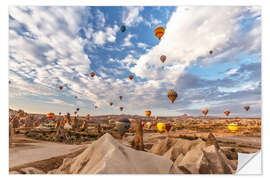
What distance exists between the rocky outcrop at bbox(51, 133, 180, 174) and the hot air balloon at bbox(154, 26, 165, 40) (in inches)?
184

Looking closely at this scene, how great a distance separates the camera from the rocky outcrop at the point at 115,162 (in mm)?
3367

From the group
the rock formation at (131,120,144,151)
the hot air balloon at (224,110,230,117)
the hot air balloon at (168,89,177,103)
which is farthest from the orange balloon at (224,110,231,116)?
the rock formation at (131,120,144,151)

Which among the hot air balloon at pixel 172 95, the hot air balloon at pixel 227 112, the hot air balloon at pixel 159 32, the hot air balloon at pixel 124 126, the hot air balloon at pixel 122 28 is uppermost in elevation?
the hot air balloon at pixel 122 28

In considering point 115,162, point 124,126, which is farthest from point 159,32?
point 124,126

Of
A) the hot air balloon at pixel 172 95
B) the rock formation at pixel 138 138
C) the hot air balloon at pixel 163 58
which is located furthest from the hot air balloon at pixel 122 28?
the rock formation at pixel 138 138

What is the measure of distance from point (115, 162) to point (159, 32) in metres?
5.37

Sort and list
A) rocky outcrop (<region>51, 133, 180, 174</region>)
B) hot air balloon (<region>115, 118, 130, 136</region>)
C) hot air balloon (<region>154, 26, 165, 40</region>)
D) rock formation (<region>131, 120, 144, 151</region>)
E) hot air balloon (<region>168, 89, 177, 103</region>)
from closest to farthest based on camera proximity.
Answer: rocky outcrop (<region>51, 133, 180, 174</region>) → rock formation (<region>131, 120, 144, 151</region>) → hot air balloon (<region>154, 26, 165, 40</region>) → hot air balloon (<region>168, 89, 177, 103</region>) → hot air balloon (<region>115, 118, 130, 136</region>)

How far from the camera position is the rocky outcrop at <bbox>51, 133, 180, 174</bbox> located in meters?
3.37

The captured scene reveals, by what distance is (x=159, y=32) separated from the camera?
19.9 feet

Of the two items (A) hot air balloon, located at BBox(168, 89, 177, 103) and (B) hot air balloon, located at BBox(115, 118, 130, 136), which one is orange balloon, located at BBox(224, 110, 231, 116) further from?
(B) hot air balloon, located at BBox(115, 118, 130, 136)

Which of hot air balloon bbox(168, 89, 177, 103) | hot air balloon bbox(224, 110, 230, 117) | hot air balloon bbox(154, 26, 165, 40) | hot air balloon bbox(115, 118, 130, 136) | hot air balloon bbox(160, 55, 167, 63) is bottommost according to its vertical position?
hot air balloon bbox(115, 118, 130, 136)

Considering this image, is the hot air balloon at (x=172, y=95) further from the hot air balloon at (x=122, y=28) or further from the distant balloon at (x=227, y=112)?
the hot air balloon at (x=122, y=28)

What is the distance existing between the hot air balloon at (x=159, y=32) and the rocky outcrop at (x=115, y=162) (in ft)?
15.3

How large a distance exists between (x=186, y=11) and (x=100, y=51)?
166 inches
